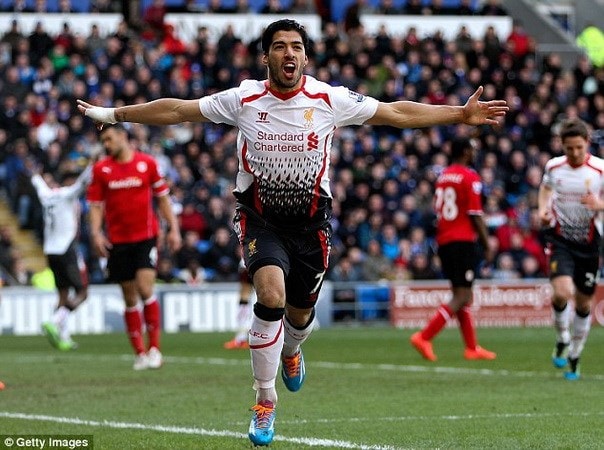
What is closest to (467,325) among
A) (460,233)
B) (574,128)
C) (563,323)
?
(460,233)

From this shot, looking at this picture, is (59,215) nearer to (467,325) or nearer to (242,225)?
(467,325)

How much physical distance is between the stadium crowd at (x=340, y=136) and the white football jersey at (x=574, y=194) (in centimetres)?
1230

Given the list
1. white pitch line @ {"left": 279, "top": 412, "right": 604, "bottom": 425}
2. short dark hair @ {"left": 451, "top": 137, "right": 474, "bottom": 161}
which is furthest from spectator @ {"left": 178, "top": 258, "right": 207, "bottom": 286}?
white pitch line @ {"left": 279, "top": 412, "right": 604, "bottom": 425}

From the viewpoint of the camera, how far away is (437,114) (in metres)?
8.74

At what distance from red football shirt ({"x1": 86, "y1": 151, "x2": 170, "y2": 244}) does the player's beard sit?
684 centimetres

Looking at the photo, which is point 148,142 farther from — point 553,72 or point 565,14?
point 565,14

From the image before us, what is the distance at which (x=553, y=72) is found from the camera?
35844mm

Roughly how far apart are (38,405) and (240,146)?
348 centimetres

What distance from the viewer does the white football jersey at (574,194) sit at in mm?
13461

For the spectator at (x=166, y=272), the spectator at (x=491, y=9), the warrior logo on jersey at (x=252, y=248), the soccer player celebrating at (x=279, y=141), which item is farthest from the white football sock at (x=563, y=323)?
the spectator at (x=491, y=9)

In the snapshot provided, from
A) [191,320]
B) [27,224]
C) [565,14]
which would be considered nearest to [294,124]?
[191,320]

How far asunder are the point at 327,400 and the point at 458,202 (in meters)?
5.78

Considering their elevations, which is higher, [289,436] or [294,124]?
[294,124]

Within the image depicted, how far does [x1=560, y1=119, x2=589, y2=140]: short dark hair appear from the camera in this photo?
42.7 ft
